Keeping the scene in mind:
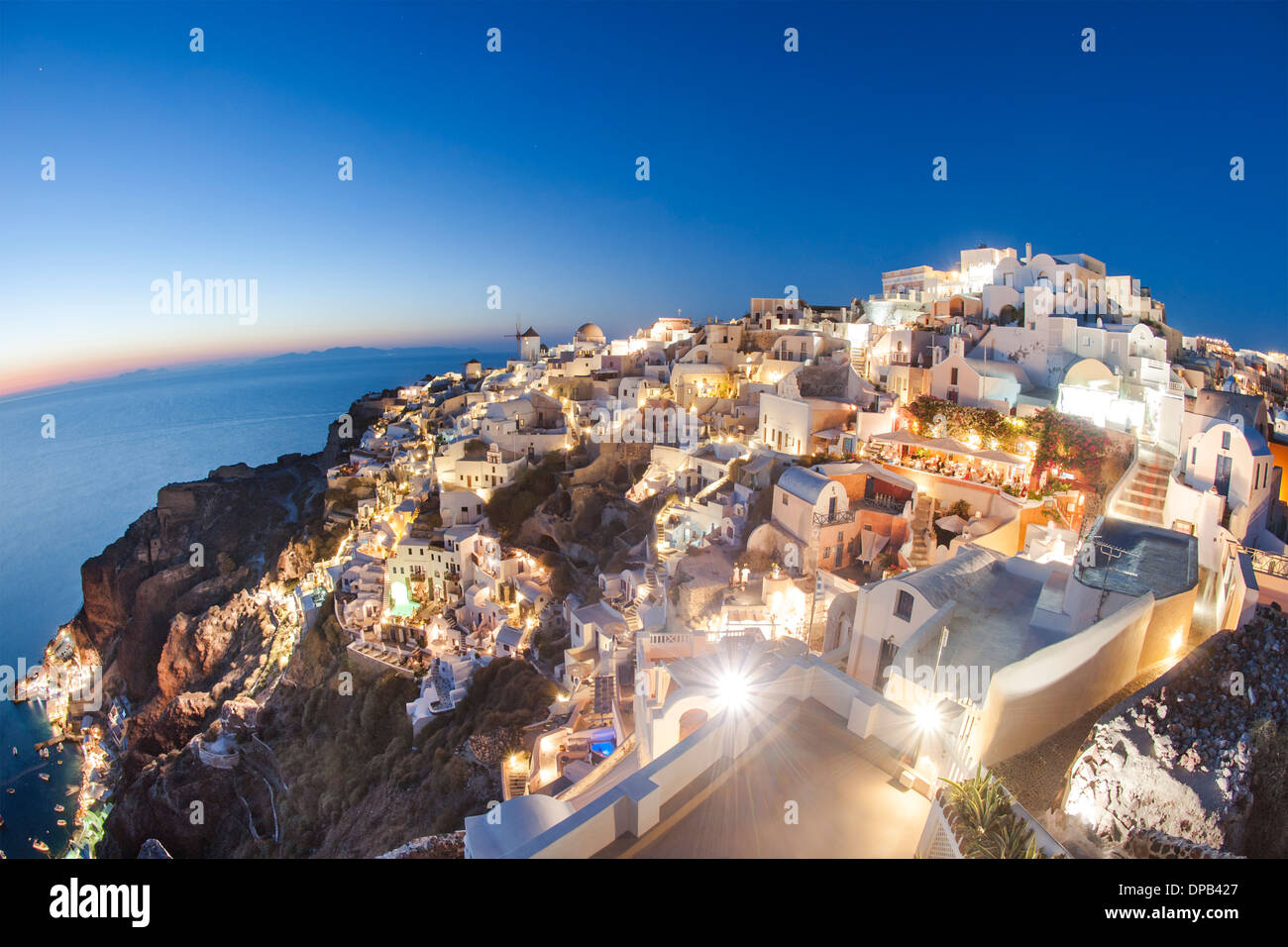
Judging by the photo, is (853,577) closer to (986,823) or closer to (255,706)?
(986,823)

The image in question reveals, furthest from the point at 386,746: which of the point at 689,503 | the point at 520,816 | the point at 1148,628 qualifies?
the point at 1148,628

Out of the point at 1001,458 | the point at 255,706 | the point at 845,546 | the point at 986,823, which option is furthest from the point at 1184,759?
the point at 255,706

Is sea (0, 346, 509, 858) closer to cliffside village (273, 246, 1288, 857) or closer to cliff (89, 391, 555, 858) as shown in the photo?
cliff (89, 391, 555, 858)

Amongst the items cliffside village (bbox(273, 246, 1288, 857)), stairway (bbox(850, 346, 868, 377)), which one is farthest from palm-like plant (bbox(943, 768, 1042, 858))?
stairway (bbox(850, 346, 868, 377))

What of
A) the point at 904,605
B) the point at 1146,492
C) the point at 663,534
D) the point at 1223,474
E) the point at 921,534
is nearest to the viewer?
the point at 904,605

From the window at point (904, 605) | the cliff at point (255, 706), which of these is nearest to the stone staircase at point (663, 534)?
the cliff at point (255, 706)
